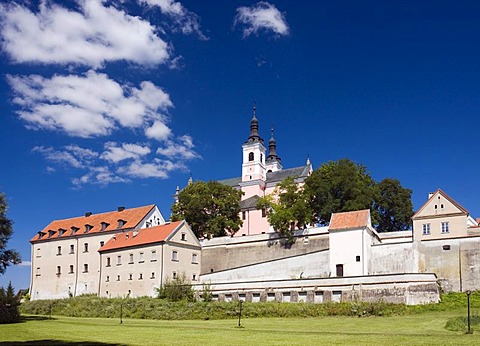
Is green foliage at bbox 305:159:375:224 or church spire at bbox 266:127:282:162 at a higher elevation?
church spire at bbox 266:127:282:162

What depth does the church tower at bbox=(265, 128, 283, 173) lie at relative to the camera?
346 feet

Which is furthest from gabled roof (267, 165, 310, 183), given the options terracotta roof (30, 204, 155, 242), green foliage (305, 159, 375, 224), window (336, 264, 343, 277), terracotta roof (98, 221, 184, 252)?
window (336, 264, 343, 277)

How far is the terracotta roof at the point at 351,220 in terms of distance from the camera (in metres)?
48.7

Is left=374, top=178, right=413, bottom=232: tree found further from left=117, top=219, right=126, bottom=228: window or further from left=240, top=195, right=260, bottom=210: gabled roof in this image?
left=117, top=219, right=126, bottom=228: window

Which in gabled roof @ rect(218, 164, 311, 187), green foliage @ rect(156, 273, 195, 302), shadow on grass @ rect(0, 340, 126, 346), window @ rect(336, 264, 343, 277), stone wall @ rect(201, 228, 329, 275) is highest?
gabled roof @ rect(218, 164, 311, 187)

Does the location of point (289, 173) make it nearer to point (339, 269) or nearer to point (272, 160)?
point (272, 160)

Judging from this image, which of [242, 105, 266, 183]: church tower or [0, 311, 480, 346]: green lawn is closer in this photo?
[0, 311, 480, 346]: green lawn

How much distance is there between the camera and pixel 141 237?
59.1 m

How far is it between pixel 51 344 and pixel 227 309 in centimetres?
2161

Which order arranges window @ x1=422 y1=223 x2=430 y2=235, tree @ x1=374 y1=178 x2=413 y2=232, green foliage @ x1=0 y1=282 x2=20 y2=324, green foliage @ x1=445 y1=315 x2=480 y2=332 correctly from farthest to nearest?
1. tree @ x1=374 y1=178 x2=413 y2=232
2. window @ x1=422 y1=223 x2=430 y2=235
3. green foliage @ x1=0 y1=282 x2=20 y2=324
4. green foliage @ x1=445 y1=315 x2=480 y2=332

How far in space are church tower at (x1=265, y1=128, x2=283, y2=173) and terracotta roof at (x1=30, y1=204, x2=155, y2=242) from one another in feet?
136

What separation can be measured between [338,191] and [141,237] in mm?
21528

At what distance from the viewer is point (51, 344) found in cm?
2155

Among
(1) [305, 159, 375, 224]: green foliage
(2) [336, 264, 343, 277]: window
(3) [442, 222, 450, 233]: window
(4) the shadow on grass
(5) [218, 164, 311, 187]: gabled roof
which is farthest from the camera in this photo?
(5) [218, 164, 311, 187]: gabled roof
